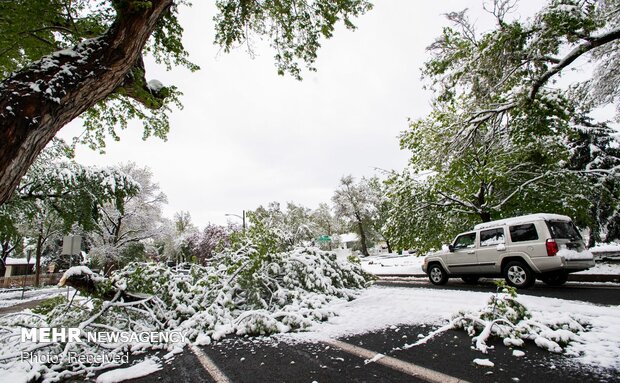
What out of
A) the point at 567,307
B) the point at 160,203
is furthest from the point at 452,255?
the point at 160,203

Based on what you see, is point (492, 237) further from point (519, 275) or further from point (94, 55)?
point (94, 55)

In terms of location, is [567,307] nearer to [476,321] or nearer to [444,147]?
[476,321]

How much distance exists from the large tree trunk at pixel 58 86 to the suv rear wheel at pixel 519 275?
33.4 feet

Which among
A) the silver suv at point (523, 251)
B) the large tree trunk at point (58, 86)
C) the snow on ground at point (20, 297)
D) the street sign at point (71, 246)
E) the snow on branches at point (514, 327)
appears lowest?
the snow on ground at point (20, 297)

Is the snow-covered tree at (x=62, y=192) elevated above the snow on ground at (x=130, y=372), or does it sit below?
above

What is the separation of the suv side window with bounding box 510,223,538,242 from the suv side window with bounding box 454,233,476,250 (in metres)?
1.32

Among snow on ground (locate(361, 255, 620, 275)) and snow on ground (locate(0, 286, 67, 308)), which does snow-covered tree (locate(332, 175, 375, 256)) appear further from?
snow on ground (locate(0, 286, 67, 308))

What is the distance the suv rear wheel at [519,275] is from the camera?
A: 7.58 m

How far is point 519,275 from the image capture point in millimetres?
7836

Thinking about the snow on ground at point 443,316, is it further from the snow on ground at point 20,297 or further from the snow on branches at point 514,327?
the snow on ground at point 20,297

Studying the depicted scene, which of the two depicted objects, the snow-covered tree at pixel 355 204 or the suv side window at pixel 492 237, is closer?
the suv side window at pixel 492 237

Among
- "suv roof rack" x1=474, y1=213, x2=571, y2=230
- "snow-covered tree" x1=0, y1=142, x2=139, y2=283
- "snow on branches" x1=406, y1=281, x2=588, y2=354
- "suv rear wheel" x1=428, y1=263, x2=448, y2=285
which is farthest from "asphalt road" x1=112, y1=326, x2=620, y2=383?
"snow-covered tree" x1=0, y1=142, x2=139, y2=283

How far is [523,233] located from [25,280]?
44.6 m

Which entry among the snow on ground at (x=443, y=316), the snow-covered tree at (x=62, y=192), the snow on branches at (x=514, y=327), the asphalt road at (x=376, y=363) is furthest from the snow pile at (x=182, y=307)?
the snow-covered tree at (x=62, y=192)
